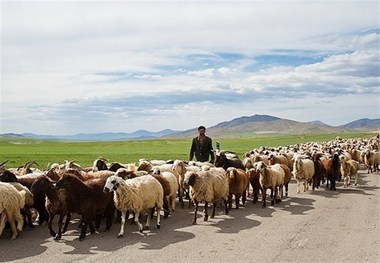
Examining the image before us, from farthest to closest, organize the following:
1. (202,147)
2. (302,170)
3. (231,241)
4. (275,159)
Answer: (275,159) < (302,170) < (202,147) < (231,241)

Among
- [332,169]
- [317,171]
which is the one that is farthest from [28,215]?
[332,169]

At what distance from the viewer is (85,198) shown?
11.7 m

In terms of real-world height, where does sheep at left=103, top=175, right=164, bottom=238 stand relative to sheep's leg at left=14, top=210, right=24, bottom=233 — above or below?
above

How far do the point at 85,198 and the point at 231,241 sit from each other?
12.9 ft

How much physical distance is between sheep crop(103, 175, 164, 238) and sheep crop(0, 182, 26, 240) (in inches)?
86.3


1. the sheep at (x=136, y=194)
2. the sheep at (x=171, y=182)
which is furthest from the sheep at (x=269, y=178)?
the sheep at (x=136, y=194)

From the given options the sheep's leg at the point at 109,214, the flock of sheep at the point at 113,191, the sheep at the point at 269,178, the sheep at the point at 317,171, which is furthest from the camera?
the sheep at the point at 317,171

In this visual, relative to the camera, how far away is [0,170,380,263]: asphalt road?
9.64 metres

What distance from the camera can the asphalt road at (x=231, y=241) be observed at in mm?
9641

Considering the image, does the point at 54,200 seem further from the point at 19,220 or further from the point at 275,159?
the point at 275,159

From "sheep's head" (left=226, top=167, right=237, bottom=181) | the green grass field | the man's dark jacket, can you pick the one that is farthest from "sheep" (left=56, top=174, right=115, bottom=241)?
the green grass field

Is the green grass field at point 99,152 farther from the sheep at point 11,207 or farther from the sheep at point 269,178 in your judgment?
the sheep at point 11,207

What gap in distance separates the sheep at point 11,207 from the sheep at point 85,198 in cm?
103

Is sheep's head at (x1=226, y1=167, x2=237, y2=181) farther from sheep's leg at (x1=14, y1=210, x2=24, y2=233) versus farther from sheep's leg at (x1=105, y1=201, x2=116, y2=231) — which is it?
sheep's leg at (x1=14, y1=210, x2=24, y2=233)
